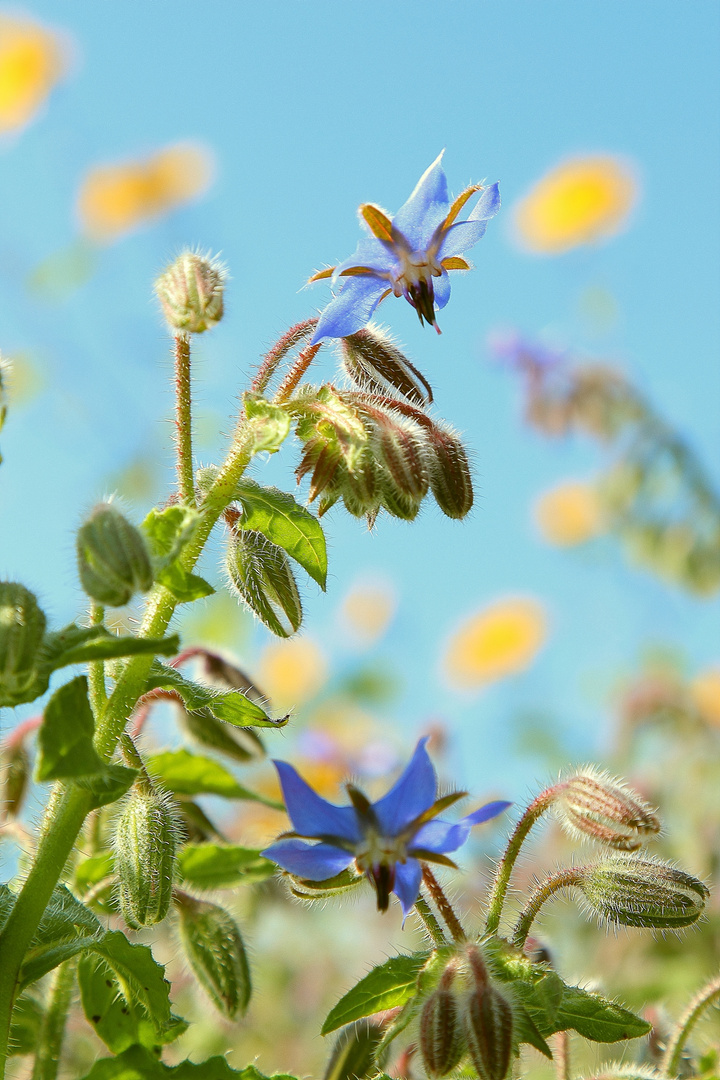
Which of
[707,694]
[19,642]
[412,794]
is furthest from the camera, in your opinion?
[707,694]

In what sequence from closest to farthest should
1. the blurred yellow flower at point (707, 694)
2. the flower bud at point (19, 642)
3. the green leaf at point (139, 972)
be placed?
the flower bud at point (19, 642) < the green leaf at point (139, 972) < the blurred yellow flower at point (707, 694)

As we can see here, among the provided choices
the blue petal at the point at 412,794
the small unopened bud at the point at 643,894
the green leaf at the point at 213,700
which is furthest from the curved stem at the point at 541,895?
the green leaf at the point at 213,700

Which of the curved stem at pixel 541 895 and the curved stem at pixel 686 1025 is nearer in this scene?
the curved stem at pixel 541 895

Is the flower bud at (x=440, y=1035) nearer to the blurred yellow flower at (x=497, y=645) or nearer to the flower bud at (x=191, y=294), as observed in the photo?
the flower bud at (x=191, y=294)

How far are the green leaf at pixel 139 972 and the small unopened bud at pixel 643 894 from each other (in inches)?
13.0

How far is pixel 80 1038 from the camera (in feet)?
4.37

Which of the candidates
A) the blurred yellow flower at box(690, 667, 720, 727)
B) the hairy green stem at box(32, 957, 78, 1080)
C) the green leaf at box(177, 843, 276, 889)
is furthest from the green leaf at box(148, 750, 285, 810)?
the blurred yellow flower at box(690, 667, 720, 727)

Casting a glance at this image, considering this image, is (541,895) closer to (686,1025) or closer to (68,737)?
(686,1025)

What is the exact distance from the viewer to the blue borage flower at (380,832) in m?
0.81

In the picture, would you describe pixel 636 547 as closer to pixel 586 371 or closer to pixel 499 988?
pixel 586 371

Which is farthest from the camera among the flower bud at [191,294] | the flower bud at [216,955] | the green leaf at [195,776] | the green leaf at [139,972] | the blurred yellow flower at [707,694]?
the blurred yellow flower at [707,694]

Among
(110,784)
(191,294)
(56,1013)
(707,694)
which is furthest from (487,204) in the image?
(707,694)

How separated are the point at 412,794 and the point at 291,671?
2369 millimetres

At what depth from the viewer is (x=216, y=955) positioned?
104 centimetres
